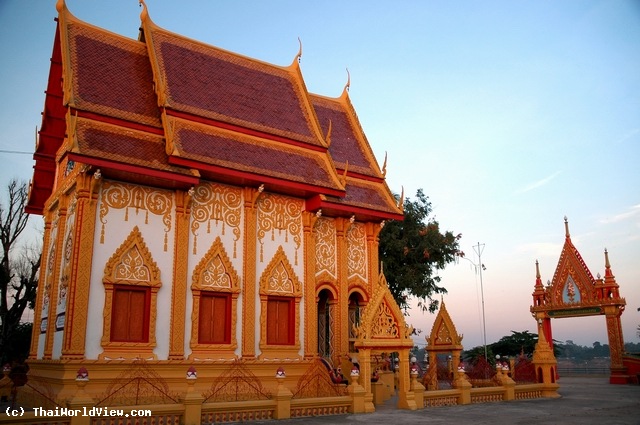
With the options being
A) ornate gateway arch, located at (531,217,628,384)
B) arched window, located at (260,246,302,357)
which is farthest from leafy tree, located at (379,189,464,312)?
arched window, located at (260,246,302,357)

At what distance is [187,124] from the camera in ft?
47.0

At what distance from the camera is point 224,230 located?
14086 millimetres

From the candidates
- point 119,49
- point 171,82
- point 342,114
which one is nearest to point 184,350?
point 171,82

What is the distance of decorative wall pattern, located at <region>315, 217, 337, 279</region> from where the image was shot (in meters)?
16.0

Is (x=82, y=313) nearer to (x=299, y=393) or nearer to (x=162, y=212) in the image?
(x=162, y=212)

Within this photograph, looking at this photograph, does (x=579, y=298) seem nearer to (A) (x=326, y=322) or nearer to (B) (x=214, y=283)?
(A) (x=326, y=322)

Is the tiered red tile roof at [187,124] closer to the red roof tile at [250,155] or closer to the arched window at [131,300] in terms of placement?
the red roof tile at [250,155]

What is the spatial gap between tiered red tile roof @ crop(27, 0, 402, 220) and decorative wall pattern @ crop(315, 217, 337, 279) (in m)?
0.55

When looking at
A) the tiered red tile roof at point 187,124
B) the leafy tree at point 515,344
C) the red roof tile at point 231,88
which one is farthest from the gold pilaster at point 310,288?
the leafy tree at point 515,344

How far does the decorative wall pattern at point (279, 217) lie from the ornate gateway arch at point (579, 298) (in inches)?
622

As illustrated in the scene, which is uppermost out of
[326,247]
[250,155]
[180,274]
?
[250,155]

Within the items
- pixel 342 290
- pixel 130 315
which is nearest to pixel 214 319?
pixel 130 315

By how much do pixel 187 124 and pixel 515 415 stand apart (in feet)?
33.7

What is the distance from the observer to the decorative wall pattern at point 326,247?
15977mm
